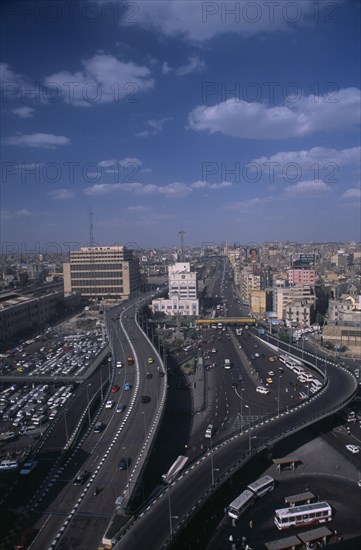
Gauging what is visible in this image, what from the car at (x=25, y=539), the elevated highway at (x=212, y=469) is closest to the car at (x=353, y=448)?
the elevated highway at (x=212, y=469)

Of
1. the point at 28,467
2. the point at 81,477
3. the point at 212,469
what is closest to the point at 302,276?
the point at 212,469

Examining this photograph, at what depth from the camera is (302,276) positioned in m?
24.9

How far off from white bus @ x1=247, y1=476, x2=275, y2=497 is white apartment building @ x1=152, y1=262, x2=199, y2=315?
1429cm

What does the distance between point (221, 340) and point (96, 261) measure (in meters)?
10.6

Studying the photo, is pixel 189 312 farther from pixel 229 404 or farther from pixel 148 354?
pixel 229 404

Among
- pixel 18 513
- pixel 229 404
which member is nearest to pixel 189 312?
pixel 229 404

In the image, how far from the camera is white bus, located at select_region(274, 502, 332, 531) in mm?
5488

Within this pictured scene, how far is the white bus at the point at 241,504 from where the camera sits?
18.6ft

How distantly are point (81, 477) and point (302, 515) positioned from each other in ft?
10.2

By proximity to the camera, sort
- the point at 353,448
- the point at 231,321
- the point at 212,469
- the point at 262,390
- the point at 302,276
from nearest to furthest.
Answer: the point at 212,469, the point at 353,448, the point at 262,390, the point at 231,321, the point at 302,276

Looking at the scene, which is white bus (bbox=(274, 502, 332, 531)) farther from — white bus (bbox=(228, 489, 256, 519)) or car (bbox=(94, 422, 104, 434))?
car (bbox=(94, 422, 104, 434))

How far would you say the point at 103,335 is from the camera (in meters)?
16.2

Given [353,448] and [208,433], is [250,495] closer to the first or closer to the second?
[208,433]

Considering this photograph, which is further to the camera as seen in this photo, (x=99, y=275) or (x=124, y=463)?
(x=99, y=275)
